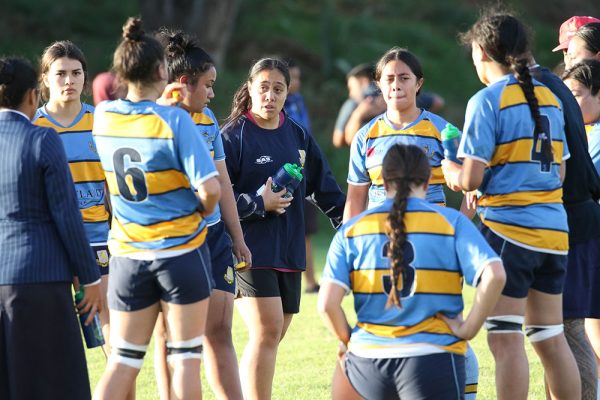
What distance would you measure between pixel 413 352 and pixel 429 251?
0.38 metres

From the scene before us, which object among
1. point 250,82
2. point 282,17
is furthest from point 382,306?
point 282,17

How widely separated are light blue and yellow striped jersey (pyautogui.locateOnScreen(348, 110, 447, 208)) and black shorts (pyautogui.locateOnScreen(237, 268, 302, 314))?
63 centimetres

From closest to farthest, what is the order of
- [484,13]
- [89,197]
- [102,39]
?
[484,13], [89,197], [102,39]

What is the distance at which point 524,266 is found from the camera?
4445 millimetres

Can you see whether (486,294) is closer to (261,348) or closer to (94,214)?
(261,348)

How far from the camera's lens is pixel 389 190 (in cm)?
395

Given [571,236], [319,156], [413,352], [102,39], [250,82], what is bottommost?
[413,352]

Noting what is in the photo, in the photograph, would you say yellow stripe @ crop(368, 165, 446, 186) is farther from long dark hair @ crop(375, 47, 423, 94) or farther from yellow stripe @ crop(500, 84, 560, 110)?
yellow stripe @ crop(500, 84, 560, 110)

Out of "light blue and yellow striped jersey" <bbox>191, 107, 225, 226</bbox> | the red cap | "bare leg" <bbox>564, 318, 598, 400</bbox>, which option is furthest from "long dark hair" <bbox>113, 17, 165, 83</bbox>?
the red cap

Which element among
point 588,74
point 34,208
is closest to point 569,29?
point 588,74

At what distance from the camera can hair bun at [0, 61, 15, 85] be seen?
4.25 metres

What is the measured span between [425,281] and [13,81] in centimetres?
194

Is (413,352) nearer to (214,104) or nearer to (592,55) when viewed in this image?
(592,55)

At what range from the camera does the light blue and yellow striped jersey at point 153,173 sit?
4.12 m
